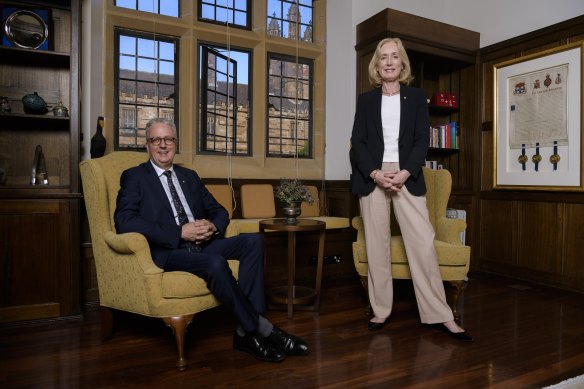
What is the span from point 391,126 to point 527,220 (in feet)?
7.50

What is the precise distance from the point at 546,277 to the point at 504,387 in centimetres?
240

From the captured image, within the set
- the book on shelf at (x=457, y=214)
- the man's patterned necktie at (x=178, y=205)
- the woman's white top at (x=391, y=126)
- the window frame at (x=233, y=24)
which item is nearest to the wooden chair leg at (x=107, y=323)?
the man's patterned necktie at (x=178, y=205)

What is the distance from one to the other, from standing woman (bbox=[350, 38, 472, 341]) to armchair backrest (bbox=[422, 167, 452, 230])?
703mm

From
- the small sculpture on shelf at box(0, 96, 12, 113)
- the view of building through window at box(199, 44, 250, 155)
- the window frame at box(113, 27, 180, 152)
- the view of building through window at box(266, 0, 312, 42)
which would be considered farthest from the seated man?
the view of building through window at box(266, 0, 312, 42)

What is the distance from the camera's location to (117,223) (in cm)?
215

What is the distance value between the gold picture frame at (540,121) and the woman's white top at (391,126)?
2053 millimetres

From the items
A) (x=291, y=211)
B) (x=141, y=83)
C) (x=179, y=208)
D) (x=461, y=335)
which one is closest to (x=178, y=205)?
(x=179, y=208)

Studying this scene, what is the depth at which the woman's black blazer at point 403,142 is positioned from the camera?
2.47 meters

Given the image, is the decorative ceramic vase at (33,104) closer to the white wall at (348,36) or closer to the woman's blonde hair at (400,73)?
the woman's blonde hair at (400,73)

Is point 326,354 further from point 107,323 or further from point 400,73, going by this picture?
point 400,73

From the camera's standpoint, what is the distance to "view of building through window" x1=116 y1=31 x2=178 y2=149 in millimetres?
3656

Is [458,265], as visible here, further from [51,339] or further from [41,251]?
[41,251]

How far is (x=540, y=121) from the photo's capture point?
3869 millimetres

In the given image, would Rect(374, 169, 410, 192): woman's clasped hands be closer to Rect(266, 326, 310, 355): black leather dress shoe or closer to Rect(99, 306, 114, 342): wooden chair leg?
Rect(266, 326, 310, 355): black leather dress shoe
